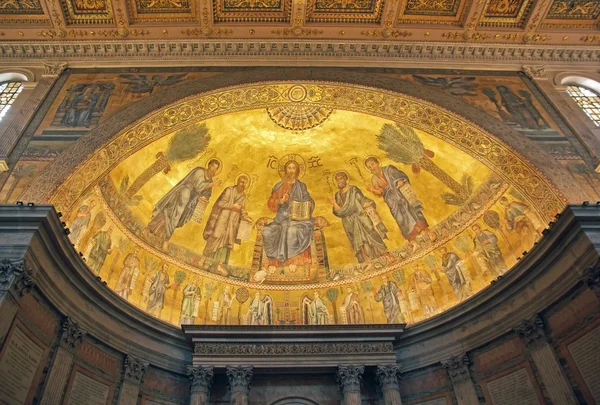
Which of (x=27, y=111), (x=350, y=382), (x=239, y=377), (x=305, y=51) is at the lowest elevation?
(x=350, y=382)

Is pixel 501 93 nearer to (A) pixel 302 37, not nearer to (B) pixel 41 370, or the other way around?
(A) pixel 302 37

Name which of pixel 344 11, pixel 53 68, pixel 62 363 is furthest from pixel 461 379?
pixel 53 68

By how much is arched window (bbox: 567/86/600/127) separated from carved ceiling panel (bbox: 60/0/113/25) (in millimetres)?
15088

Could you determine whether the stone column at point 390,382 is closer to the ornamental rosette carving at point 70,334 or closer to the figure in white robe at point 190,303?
the figure in white robe at point 190,303

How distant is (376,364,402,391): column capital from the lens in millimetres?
12300

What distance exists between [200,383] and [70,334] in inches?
161

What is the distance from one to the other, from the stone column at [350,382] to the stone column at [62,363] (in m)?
7.37

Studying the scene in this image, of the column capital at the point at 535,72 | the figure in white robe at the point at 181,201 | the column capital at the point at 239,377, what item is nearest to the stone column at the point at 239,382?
the column capital at the point at 239,377

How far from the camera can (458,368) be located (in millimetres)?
11703

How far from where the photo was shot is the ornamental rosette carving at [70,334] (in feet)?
31.6

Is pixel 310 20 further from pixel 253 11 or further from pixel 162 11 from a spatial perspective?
pixel 162 11

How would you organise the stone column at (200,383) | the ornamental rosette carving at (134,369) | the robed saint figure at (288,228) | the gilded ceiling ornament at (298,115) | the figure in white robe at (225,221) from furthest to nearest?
the robed saint figure at (288,228) → the figure in white robe at (225,221) → the gilded ceiling ornament at (298,115) → the stone column at (200,383) → the ornamental rosette carving at (134,369)

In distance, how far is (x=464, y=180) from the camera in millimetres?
13312

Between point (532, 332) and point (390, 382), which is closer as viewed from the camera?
point (532, 332)
